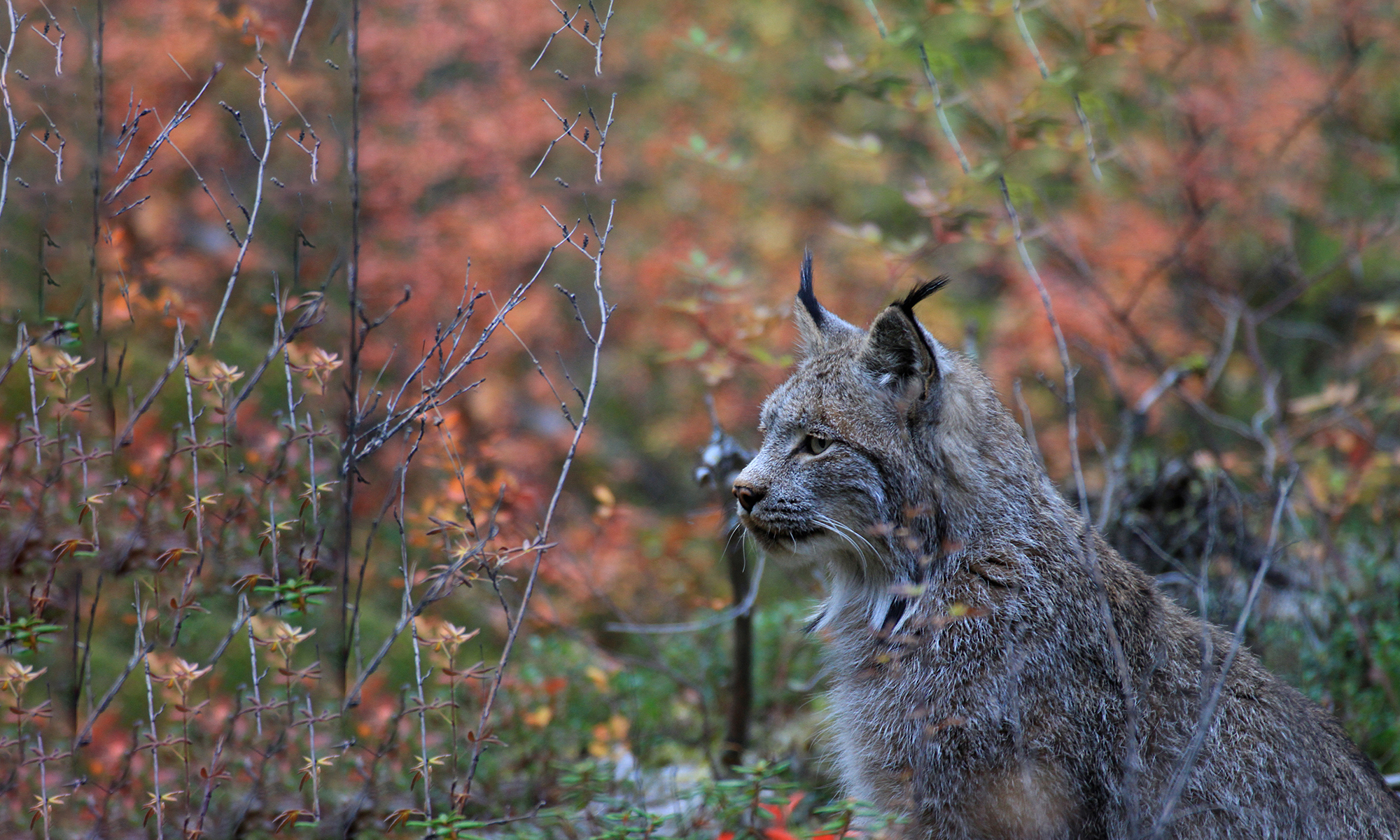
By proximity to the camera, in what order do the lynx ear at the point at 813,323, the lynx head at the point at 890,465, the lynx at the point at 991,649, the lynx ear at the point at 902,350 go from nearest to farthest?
the lynx at the point at 991,649
the lynx ear at the point at 902,350
the lynx head at the point at 890,465
the lynx ear at the point at 813,323

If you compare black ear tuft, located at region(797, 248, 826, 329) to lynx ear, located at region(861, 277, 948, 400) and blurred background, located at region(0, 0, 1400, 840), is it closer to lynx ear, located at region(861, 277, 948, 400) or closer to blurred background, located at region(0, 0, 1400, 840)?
lynx ear, located at region(861, 277, 948, 400)

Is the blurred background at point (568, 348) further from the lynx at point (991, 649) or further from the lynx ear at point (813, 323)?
the lynx ear at point (813, 323)

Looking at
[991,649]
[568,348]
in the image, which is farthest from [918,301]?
[568,348]

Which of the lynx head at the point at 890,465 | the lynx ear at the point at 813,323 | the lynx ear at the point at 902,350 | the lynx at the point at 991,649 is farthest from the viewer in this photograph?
the lynx ear at the point at 813,323

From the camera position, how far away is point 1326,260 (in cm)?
1070

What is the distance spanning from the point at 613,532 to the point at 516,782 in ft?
11.1

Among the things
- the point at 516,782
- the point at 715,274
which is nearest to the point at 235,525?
the point at 516,782

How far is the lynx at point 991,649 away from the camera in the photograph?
3.63 meters

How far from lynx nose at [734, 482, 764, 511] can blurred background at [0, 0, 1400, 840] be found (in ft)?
2.89

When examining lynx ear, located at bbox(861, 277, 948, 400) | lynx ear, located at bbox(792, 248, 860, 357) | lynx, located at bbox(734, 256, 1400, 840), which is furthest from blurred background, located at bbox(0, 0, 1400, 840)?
lynx ear, located at bbox(861, 277, 948, 400)

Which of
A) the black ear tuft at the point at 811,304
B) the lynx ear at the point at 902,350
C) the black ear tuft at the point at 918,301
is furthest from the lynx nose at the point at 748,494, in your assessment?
the black ear tuft at the point at 811,304

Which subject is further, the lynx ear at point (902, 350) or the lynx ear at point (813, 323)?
the lynx ear at point (813, 323)

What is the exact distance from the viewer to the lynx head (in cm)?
401

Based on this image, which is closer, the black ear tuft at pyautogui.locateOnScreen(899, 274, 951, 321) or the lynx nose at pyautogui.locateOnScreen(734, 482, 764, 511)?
the black ear tuft at pyautogui.locateOnScreen(899, 274, 951, 321)
